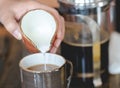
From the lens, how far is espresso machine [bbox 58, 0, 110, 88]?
69 cm

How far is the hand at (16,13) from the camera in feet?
2.04

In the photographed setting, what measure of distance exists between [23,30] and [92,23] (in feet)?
0.63

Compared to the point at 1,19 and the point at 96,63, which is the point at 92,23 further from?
the point at 1,19

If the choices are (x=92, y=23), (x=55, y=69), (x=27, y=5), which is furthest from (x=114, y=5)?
(x=55, y=69)

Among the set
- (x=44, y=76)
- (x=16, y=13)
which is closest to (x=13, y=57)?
(x=16, y=13)

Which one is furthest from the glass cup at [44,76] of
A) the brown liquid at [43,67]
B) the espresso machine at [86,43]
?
the espresso machine at [86,43]

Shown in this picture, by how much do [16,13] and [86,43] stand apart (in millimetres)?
169

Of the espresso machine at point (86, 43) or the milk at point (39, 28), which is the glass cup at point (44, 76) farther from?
the espresso machine at point (86, 43)

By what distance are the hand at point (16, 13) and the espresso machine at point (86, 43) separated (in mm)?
67

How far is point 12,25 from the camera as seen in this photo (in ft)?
2.06

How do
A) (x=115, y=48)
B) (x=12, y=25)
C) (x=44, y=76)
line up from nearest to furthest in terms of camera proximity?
(x=44, y=76), (x=12, y=25), (x=115, y=48)

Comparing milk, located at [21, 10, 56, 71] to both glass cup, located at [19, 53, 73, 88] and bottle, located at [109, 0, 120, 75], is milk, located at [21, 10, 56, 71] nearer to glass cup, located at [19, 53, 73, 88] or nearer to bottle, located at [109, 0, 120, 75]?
glass cup, located at [19, 53, 73, 88]

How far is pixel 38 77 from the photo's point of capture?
52 cm

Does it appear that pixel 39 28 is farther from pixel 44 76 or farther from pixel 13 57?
pixel 13 57
